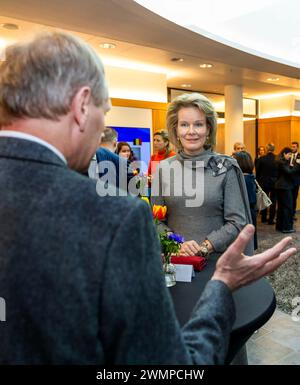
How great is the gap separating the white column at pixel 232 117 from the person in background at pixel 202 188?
7163 mm

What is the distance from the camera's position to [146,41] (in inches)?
206

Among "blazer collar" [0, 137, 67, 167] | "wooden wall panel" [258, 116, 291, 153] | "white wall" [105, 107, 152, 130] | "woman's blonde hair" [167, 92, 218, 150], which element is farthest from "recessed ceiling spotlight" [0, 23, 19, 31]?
"wooden wall panel" [258, 116, 291, 153]

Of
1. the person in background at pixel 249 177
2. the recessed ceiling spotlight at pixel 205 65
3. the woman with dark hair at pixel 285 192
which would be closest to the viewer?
the person in background at pixel 249 177

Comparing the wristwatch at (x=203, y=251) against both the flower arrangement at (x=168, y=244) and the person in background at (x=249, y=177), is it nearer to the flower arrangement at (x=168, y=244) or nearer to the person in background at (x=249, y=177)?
the flower arrangement at (x=168, y=244)

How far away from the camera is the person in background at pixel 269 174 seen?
842cm

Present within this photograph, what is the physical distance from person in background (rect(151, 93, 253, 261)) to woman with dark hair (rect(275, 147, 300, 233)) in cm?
586

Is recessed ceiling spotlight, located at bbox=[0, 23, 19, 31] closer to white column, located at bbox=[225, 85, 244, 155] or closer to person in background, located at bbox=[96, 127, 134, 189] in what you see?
person in background, located at bbox=[96, 127, 134, 189]

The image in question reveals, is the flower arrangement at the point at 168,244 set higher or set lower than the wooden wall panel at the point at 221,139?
lower

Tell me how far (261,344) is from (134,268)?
109 inches

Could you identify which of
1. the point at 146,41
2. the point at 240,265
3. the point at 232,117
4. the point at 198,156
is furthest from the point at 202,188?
the point at 232,117

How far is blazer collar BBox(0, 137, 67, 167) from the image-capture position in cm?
64

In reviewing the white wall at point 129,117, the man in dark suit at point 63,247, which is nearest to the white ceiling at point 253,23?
the white wall at point 129,117


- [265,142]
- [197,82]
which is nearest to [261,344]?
[197,82]

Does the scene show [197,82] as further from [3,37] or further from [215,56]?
[3,37]
